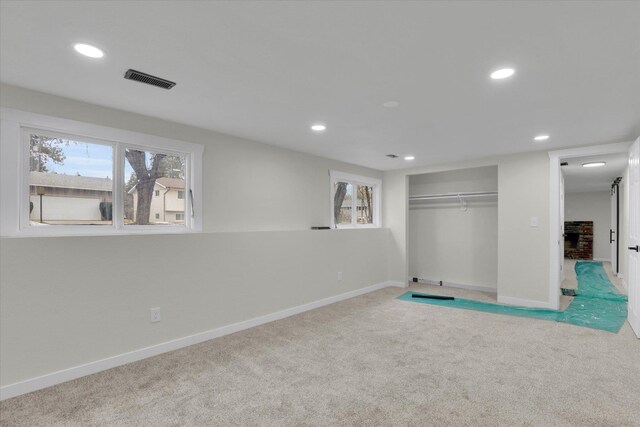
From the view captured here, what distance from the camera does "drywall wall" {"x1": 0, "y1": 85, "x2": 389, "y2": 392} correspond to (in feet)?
7.97

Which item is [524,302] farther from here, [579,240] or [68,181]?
[579,240]

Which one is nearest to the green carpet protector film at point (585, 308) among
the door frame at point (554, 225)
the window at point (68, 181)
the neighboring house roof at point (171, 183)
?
the door frame at point (554, 225)

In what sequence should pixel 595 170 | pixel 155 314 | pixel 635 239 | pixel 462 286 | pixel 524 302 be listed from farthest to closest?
pixel 595 170 → pixel 462 286 → pixel 524 302 → pixel 635 239 → pixel 155 314

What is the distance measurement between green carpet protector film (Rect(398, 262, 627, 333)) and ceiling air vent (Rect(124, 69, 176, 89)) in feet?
14.0

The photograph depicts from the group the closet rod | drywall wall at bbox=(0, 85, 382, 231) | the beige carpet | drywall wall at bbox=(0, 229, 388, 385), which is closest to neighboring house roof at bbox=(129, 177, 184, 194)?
drywall wall at bbox=(0, 85, 382, 231)

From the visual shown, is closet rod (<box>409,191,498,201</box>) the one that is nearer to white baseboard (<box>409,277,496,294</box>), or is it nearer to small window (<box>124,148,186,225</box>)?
white baseboard (<box>409,277,496,294</box>)

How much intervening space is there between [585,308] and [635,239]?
1.38m

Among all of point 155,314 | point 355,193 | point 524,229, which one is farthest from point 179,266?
point 524,229

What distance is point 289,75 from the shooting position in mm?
2273

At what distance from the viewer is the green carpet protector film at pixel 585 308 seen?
3.95 m

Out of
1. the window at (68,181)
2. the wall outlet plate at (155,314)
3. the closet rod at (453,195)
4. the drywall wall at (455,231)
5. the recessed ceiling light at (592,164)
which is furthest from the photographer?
the drywall wall at (455,231)

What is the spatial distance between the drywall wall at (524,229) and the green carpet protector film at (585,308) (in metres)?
0.30

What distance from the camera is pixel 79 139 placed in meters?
2.83

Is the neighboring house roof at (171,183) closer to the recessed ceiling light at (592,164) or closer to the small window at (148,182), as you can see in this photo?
the small window at (148,182)
